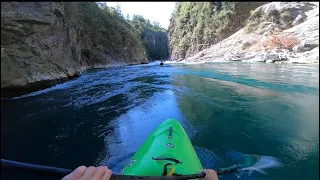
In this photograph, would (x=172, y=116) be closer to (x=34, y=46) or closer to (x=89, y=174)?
(x=89, y=174)

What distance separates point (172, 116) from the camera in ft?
18.6

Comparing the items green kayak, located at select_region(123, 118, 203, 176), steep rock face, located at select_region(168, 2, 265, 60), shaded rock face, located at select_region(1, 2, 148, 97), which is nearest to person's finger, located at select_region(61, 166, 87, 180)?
green kayak, located at select_region(123, 118, 203, 176)

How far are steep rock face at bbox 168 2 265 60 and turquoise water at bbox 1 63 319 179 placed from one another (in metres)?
26.9

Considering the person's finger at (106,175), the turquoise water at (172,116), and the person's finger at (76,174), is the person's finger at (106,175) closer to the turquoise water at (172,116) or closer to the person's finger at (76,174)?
the person's finger at (76,174)

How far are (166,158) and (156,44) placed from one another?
204 ft

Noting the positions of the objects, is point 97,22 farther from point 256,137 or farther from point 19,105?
point 256,137

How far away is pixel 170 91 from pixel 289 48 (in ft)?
47.2

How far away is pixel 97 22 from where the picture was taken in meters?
26.1

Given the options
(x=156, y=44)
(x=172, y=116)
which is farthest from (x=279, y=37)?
(x=156, y=44)

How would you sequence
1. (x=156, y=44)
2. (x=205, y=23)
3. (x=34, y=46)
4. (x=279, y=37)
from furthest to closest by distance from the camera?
(x=156, y=44) → (x=205, y=23) → (x=279, y=37) → (x=34, y=46)

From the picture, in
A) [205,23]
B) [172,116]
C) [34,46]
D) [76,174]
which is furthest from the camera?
[205,23]

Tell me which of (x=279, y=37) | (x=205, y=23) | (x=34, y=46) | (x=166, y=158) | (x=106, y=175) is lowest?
(x=166, y=158)

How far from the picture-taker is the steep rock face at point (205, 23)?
33.8 m

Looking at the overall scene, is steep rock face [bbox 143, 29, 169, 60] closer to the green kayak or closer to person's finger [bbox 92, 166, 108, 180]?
the green kayak
